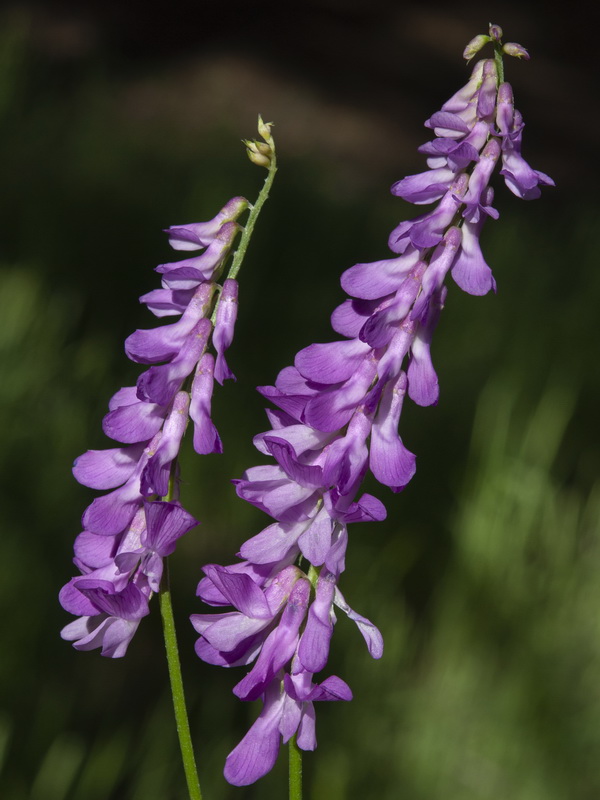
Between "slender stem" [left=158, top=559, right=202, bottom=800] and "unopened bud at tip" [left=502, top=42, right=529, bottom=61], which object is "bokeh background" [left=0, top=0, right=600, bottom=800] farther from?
"unopened bud at tip" [left=502, top=42, right=529, bottom=61]

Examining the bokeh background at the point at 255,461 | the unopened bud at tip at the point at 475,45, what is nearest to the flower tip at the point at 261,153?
the unopened bud at tip at the point at 475,45

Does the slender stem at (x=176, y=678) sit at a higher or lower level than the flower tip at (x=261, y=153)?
lower

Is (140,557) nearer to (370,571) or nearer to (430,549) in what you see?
(370,571)

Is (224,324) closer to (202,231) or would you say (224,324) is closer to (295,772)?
(202,231)

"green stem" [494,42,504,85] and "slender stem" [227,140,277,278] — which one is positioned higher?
"green stem" [494,42,504,85]

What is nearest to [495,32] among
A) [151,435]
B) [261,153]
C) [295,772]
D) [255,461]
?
[261,153]

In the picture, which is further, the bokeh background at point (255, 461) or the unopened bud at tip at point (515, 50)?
the bokeh background at point (255, 461)

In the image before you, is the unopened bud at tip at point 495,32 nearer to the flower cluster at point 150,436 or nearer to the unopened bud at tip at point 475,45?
the unopened bud at tip at point 475,45

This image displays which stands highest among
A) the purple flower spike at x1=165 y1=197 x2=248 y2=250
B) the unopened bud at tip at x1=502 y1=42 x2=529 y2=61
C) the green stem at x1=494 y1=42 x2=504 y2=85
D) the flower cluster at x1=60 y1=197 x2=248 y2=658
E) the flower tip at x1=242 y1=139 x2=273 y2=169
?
the unopened bud at tip at x1=502 y1=42 x2=529 y2=61

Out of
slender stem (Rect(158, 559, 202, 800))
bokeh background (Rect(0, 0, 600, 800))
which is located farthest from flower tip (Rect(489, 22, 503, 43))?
bokeh background (Rect(0, 0, 600, 800))
